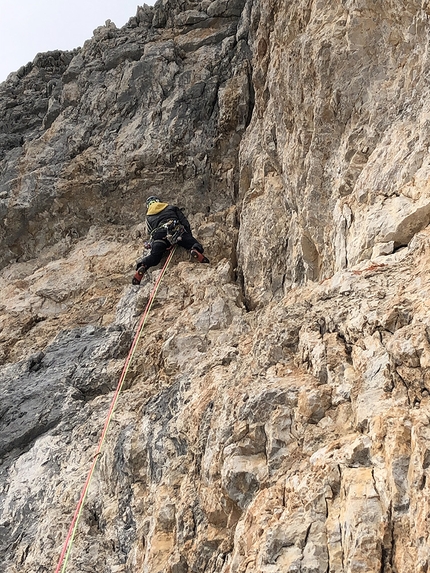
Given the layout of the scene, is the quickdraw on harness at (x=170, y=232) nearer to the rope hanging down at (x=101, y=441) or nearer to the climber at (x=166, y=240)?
the climber at (x=166, y=240)

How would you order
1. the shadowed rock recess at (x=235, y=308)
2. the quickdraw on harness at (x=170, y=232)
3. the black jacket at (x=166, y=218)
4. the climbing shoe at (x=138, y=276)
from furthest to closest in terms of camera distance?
1. the black jacket at (x=166, y=218)
2. the quickdraw on harness at (x=170, y=232)
3. the climbing shoe at (x=138, y=276)
4. the shadowed rock recess at (x=235, y=308)

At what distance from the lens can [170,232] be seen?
832cm

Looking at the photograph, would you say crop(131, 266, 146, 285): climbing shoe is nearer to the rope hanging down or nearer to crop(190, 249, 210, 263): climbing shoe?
the rope hanging down

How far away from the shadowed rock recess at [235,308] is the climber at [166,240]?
231 mm

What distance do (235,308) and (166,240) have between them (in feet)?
6.77

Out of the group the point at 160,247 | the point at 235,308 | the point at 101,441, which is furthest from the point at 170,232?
the point at 101,441

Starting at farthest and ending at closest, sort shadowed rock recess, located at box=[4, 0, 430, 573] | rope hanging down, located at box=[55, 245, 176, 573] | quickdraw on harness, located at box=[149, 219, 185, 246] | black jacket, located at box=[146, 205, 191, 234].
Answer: black jacket, located at box=[146, 205, 191, 234]
quickdraw on harness, located at box=[149, 219, 185, 246]
rope hanging down, located at box=[55, 245, 176, 573]
shadowed rock recess, located at box=[4, 0, 430, 573]

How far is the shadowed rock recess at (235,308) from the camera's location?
3199 mm

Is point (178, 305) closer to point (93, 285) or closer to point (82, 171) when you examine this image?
point (93, 285)

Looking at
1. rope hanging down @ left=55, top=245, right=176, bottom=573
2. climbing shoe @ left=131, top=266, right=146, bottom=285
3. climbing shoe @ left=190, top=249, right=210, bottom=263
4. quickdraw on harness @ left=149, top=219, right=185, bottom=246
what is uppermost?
quickdraw on harness @ left=149, top=219, right=185, bottom=246

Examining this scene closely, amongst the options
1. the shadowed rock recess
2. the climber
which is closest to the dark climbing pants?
the climber

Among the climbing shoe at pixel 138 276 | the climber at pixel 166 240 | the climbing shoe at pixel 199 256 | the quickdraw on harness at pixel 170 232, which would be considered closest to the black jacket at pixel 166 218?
the climber at pixel 166 240

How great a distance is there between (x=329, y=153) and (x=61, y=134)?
740 centimetres

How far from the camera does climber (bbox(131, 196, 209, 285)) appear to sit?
8.15 m
